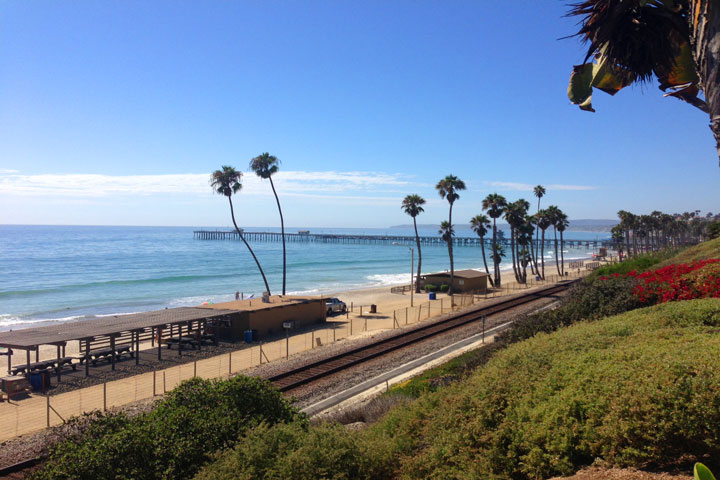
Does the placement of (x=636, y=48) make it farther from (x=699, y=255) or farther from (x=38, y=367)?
(x=699, y=255)

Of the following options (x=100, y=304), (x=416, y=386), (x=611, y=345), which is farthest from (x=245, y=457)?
(x=100, y=304)

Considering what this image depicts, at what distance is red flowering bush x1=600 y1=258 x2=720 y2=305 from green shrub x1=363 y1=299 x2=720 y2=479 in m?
7.07

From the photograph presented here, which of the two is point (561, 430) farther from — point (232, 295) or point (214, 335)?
point (232, 295)

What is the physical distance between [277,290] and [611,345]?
6640cm

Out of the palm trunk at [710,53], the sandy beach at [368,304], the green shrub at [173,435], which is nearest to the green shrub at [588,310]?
the green shrub at [173,435]

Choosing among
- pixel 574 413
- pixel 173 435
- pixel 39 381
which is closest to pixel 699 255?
pixel 574 413

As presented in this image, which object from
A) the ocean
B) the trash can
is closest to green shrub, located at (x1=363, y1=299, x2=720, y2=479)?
the trash can

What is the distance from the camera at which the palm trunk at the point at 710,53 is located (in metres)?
4.21

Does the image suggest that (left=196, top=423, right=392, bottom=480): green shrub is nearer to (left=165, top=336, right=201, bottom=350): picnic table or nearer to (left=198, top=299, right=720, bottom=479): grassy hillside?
(left=198, top=299, right=720, bottom=479): grassy hillside

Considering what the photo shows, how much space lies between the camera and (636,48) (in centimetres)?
541

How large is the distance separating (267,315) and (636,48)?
30735 mm

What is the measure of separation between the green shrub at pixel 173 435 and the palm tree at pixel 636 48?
25.3 feet

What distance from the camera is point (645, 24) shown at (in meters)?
5.33

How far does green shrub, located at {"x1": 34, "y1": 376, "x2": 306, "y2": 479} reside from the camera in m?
7.37
